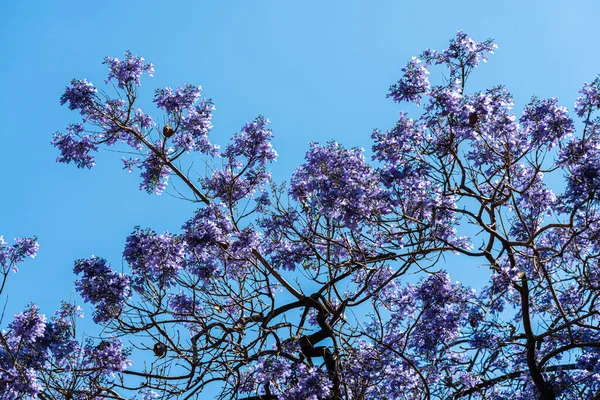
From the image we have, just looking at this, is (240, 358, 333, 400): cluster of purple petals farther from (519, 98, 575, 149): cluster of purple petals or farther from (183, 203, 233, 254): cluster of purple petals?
(519, 98, 575, 149): cluster of purple petals

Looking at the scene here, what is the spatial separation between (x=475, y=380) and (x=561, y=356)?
103 cm

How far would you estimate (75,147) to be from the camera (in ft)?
29.6

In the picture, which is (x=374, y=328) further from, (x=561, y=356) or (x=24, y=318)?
(x=24, y=318)

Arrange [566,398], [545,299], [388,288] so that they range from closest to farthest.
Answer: [566,398] → [545,299] → [388,288]

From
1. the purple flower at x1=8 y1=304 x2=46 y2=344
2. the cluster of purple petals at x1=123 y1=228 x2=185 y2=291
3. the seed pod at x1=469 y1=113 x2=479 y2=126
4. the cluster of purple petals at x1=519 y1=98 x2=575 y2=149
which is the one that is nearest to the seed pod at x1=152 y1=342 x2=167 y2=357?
the cluster of purple petals at x1=123 y1=228 x2=185 y2=291

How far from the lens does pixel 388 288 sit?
9297mm

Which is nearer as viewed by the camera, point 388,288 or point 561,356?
point 561,356

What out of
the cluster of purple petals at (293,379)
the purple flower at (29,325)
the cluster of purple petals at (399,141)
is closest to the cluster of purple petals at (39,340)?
the purple flower at (29,325)

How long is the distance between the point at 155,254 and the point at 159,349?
43.4 inches

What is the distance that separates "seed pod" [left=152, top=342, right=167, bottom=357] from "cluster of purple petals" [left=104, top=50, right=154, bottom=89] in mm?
3458

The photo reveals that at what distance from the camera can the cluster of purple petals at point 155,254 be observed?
7.55 metres

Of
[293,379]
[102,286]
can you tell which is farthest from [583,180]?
[102,286]

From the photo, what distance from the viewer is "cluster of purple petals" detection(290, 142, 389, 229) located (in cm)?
715

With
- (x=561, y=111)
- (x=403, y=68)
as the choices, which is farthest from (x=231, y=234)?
(x=561, y=111)
